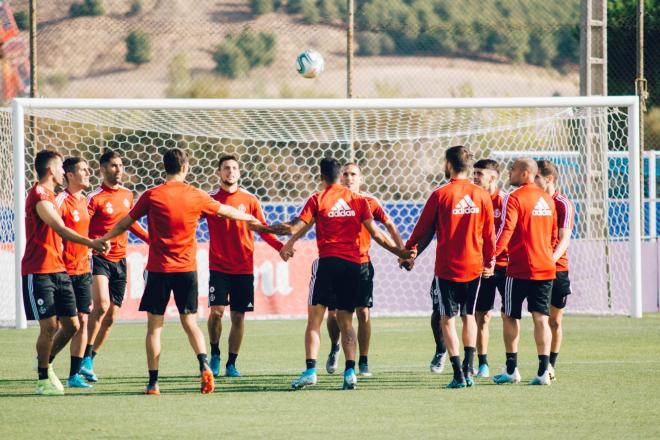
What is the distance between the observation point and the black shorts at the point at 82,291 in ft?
32.9

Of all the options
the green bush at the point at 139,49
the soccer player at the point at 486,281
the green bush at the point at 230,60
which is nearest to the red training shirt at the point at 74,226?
the soccer player at the point at 486,281

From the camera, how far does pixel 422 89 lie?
63312mm

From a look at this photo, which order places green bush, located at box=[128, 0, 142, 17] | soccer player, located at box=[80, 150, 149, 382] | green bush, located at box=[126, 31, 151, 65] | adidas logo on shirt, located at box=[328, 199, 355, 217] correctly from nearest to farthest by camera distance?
1. adidas logo on shirt, located at box=[328, 199, 355, 217]
2. soccer player, located at box=[80, 150, 149, 382]
3. green bush, located at box=[126, 31, 151, 65]
4. green bush, located at box=[128, 0, 142, 17]

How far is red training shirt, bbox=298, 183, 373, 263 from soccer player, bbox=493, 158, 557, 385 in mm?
1304

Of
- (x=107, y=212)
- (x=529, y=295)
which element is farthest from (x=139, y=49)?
(x=529, y=295)

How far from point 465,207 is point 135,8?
59.2 metres

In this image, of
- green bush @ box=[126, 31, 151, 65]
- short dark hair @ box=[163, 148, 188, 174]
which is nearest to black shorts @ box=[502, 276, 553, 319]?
Result: short dark hair @ box=[163, 148, 188, 174]

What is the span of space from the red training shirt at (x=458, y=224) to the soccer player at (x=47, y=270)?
2911 millimetres

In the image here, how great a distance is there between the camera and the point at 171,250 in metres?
9.29

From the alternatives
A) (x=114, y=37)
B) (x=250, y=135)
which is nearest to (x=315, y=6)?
(x=114, y=37)

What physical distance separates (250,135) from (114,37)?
4944 centimetres

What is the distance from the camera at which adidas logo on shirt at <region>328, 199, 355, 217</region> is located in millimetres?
9805

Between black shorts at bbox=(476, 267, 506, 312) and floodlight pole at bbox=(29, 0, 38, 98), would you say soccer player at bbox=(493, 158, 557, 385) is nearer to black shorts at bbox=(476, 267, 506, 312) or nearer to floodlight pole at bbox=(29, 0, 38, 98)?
black shorts at bbox=(476, 267, 506, 312)

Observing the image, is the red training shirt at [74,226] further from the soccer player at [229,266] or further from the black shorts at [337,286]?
the black shorts at [337,286]
